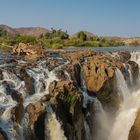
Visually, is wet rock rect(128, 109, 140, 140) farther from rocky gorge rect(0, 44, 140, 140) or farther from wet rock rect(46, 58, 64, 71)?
wet rock rect(46, 58, 64, 71)

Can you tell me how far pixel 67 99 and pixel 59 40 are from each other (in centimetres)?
6433

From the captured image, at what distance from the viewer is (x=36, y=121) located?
2145 centimetres

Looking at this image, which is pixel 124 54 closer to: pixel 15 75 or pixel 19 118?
pixel 15 75

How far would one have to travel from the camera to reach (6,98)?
74.7 ft

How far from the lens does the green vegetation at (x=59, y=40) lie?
241ft

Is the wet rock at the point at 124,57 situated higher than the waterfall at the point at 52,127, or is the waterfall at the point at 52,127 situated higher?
the wet rock at the point at 124,57

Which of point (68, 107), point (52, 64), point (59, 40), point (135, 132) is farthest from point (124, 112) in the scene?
point (59, 40)

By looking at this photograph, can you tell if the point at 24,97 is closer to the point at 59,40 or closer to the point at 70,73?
the point at 70,73

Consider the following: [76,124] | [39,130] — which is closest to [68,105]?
[76,124]

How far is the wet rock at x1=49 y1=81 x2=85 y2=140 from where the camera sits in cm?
2347

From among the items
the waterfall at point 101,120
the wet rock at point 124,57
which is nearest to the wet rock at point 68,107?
the waterfall at point 101,120

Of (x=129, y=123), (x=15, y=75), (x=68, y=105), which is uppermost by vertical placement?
(x=15, y=75)

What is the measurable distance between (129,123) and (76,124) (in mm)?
5349

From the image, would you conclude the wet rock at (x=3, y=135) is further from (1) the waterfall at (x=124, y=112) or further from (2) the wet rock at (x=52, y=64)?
(2) the wet rock at (x=52, y=64)
